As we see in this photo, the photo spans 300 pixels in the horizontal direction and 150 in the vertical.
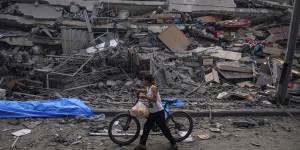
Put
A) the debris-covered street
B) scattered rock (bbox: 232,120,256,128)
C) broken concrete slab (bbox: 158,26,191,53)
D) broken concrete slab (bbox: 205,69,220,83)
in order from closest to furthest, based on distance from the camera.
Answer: the debris-covered street → scattered rock (bbox: 232,120,256,128) → broken concrete slab (bbox: 205,69,220,83) → broken concrete slab (bbox: 158,26,191,53)

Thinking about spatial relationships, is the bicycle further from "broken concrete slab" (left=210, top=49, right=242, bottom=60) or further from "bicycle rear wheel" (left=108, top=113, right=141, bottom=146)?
"broken concrete slab" (left=210, top=49, right=242, bottom=60)

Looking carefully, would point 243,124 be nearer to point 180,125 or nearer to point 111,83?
point 180,125

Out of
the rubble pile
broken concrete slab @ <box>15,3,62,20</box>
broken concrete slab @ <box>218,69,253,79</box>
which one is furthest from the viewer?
broken concrete slab @ <box>15,3,62,20</box>

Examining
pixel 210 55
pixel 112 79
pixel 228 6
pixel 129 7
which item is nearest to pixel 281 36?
pixel 228 6

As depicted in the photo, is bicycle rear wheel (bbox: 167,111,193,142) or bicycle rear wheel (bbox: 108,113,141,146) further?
bicycle rear wheel (bbox: 167,111,193,142)

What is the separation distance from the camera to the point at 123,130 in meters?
9.59

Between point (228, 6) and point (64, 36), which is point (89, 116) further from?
point (228, 6)

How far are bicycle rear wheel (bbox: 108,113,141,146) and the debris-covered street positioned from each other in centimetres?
19

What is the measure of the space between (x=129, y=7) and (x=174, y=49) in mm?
3447

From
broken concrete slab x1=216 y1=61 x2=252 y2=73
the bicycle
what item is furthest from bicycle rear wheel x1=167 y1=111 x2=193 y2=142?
broken concrete slab x1=216 y1=61 x2=252 y2=73

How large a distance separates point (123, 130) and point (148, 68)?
15.6ft

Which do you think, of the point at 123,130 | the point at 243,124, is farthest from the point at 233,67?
the point at 123,130

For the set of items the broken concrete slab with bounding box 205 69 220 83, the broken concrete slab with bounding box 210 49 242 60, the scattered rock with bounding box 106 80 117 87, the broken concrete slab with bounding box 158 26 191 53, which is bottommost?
the scattered rock with bounding box 106 80 117 87

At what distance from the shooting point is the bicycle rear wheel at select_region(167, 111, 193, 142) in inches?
393
